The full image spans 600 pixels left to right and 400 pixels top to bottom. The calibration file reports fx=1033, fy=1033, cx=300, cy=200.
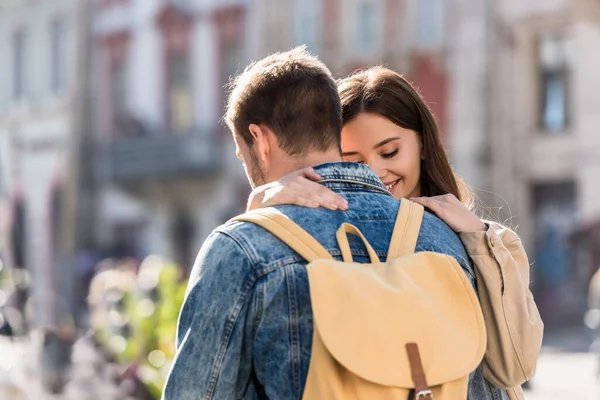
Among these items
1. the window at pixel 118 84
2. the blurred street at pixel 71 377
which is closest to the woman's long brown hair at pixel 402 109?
the blurred street at pixel 71 377

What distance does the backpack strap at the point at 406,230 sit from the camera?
2096 mm

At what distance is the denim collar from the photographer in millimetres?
2152

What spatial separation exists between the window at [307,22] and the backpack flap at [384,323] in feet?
69.7

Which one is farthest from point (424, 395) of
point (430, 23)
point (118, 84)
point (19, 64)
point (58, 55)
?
point (19, 64)

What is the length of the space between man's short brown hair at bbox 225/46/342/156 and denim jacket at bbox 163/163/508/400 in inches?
8.5

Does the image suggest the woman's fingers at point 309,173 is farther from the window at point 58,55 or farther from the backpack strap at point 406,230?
the window at point 58,55

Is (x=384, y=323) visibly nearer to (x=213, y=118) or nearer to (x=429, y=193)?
(x=429, y=193)

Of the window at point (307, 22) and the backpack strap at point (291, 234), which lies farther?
the window at point (307, 22)

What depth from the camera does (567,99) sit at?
2094 centimetres

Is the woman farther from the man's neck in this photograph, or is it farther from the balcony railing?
the balcony railing

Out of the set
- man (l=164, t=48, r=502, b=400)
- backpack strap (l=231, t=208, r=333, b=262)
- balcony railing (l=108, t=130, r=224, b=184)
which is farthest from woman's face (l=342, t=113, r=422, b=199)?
balcony railing (l=108, t=130, r=224, b=184)

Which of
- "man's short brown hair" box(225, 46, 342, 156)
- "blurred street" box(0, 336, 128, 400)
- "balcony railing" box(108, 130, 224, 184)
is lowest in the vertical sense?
"balcony railing" box(108, 130, 224, 184)

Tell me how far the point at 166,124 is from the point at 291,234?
77.2ft

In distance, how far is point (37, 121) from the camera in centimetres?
2827
